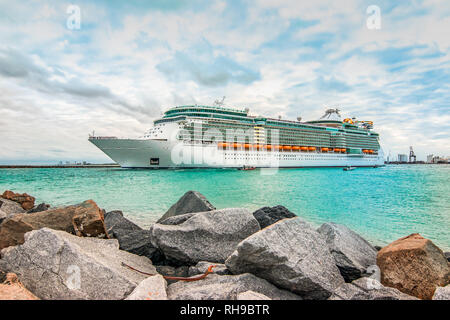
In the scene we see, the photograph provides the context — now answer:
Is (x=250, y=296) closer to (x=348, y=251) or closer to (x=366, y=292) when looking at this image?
(x=366, y=292)

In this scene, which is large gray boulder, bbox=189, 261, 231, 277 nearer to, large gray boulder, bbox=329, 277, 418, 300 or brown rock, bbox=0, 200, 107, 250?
large gray boulder, bbox=329, 277, 418, 300

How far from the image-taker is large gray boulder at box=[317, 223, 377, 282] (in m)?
3.59

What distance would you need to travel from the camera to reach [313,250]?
3377 millimetres

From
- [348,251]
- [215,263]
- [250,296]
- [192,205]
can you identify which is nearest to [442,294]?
[348,251]

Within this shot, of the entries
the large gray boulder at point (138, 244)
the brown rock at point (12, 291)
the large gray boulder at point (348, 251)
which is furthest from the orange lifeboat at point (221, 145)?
the brown rock at point (12, 291)

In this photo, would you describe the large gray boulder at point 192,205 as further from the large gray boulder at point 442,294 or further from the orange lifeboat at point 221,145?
the orange lifeboat at point 221,145

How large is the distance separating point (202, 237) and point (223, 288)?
149 centimetres

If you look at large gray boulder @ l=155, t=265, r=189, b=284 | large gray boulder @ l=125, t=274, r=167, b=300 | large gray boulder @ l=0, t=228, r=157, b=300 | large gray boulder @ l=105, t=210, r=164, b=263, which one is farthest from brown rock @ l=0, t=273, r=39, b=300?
large gray boulder @ l=105, t=210, r=164, b=263

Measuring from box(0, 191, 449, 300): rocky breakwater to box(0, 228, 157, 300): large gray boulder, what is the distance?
11 mm
